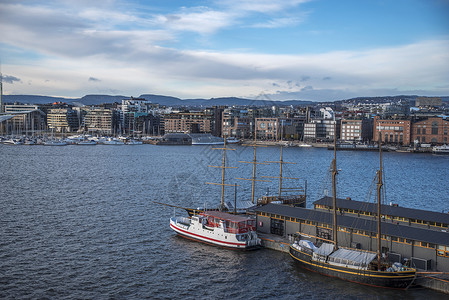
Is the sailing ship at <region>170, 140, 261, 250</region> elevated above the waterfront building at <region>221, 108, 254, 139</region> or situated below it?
below

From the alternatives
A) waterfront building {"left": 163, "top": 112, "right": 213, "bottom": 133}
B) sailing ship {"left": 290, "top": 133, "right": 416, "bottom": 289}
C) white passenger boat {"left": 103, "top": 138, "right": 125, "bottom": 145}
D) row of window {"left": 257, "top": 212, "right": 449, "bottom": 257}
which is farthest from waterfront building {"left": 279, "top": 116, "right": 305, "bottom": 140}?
sailing ship {"left": 290, "top": 133, "right": 416, "bottom": 289}

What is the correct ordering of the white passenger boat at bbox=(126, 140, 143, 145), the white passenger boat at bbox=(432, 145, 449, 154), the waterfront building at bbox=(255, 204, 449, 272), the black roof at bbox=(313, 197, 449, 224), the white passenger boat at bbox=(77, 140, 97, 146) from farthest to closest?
1. the white passenger boat at bbox=(126, 140, 143, 145)
2. the white passenger boat at bbox=(77, 140, 97, 146)
3. the white passenger boat at bbox=(432, 145, 449, 154)
4. the black roof at bbox=(313, 197, 449, 224)
5. the waterfront building at bbox=(255, 204, 449, 272)

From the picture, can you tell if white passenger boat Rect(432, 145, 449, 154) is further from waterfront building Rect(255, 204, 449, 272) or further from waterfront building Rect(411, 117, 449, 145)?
waterfront building Rect(255, 204, 449, 272)

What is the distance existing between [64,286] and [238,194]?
63.7 ft

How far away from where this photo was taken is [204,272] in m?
17.7

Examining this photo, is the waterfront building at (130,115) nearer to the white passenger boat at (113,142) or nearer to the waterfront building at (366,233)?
the white passenger boat at (113,142)

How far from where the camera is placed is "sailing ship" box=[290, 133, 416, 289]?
15.7 m

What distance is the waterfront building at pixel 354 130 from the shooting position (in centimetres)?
10244

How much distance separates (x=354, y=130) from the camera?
339 ft

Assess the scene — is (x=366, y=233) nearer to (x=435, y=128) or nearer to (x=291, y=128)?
(x=435, y=128)

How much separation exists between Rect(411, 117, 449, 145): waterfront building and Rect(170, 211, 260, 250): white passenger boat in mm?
80943

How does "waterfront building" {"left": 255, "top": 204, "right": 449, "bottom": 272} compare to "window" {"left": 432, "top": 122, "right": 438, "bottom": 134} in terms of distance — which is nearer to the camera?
"waterfront building" {"left": 255, "top": 204, "right": 449, "bottom": 272}

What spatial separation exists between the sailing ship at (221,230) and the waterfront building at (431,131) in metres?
80.9

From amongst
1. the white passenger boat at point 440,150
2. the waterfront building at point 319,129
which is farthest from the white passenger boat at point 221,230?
the waterfront building at point 319,129
